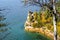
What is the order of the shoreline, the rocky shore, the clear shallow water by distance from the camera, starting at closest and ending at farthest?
the clear shallow water, the shoreline, the rocky shore

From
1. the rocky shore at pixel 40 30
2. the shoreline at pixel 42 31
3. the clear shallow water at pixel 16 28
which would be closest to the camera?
the clear shallow water at pixel 16 28

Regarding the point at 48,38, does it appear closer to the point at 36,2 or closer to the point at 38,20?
the point at 38,20

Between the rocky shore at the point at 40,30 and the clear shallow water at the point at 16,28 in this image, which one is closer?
Answer: the clear shallow water at the point at 16,28

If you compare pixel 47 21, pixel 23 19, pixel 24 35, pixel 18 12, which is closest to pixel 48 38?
pixel 24 35

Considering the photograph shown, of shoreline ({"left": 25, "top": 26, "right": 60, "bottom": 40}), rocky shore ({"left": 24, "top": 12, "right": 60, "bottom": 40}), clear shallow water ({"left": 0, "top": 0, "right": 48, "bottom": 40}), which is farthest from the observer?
rocky shore ({"left": 24, "top": 12, "right": 60, "bottom": 40})

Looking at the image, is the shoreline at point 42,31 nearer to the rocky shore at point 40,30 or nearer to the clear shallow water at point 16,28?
the rocky shore at point 40,30

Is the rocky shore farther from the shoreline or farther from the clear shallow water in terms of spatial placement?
the clear shallow water

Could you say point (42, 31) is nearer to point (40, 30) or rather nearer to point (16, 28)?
point (40, 30)

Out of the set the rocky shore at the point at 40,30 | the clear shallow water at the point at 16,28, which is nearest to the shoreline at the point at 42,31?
the rocky shore at the point at 40,30

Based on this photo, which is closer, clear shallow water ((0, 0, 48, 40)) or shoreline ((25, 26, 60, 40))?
clear shallow water ((0, 0, 48, 40))

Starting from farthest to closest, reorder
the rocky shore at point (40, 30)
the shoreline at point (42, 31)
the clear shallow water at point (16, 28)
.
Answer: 1. the rocky shore at point (40, 30)
2. the shoreline at point (42, 31)
3. the clear shallow water at point (16, 28)

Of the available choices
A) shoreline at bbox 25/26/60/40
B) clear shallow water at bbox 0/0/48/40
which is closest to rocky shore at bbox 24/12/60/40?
shoreline at bbox 25/26/60/40
